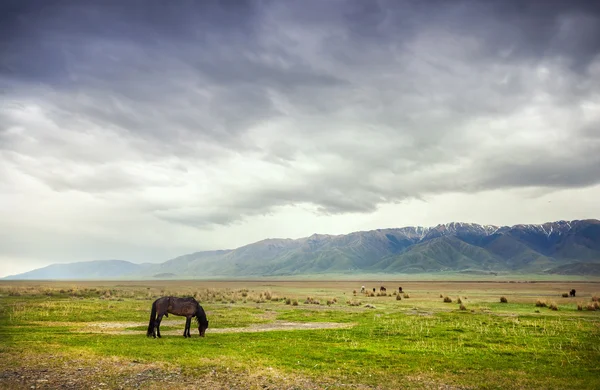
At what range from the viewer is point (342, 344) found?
71.7 ft

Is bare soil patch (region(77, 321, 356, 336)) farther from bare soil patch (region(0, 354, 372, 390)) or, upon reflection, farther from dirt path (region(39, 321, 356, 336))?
bare soil patch (region(0, 354, 372, 390))

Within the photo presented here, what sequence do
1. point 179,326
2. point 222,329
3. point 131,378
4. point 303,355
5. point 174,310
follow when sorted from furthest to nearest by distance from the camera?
point 179,326, point 222,329, point 174,310, point 303,355, point 131,378

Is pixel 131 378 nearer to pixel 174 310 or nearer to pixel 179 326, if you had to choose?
pixel 174 310

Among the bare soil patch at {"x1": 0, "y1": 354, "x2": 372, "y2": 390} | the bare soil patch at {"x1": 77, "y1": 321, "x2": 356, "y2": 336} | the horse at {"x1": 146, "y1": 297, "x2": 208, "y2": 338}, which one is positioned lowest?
the bare soil patch at {"x1": 77, "y1": 321, "x2": 356, "y2": 336}

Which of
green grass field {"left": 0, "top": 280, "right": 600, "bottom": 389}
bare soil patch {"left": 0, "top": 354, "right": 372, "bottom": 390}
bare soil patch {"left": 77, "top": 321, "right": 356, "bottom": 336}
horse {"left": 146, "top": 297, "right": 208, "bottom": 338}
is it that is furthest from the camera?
bare soil patch {"left": 77, "top": 321, "right": 356, "bottom": 336}

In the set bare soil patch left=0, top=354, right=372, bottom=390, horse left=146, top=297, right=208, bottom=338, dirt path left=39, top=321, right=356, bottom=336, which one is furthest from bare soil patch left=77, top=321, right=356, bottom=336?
bare soil patch left=0, top=354, right=372, bottom=390

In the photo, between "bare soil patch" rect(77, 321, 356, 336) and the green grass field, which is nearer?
the green grass field

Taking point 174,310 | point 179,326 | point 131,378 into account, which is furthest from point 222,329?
point 131,378

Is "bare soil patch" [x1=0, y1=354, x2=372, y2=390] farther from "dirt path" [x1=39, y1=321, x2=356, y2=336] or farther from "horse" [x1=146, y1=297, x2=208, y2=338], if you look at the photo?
"dirt path" [x1=39, y1=321, x2=356, y2=336]

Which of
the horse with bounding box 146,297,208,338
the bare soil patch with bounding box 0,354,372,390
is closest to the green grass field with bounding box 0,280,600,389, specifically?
the bare soil patch with bounding box 0,354,372,390

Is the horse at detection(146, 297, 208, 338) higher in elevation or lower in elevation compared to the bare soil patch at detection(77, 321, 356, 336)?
higher

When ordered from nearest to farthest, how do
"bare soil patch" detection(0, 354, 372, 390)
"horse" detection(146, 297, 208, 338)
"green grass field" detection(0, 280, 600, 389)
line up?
"bare soil patch" detection(0, 354, 372, 390) → "green grass field" detection(0, 280, 600, 389) → "horse" detection(146, 297, 208, 338)

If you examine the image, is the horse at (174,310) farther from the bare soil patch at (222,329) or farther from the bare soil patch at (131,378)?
the bare soil patch at (131,378)

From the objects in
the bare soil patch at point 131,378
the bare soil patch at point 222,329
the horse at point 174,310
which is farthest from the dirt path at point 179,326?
the bare soil patch at point 131,378
